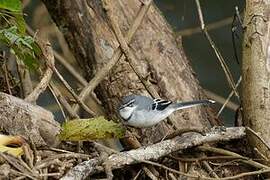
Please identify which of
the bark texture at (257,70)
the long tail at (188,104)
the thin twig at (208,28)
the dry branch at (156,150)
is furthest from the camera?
the thin twig at (208,28)

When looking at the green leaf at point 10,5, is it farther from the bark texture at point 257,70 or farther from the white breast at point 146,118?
the bark texture at point 257,70

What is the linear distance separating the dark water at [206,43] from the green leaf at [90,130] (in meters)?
3.26

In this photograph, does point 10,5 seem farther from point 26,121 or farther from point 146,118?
point 146,118

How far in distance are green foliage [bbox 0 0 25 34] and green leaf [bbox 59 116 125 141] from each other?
0.48 metres

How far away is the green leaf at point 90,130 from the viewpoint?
3184 mm

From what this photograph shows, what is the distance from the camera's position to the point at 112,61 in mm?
3598

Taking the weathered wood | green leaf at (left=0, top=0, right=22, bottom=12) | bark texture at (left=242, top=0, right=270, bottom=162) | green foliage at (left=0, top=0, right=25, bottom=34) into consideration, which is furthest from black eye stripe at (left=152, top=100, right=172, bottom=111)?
green leaf at (left=0, top=0, right=22, bottom=12)

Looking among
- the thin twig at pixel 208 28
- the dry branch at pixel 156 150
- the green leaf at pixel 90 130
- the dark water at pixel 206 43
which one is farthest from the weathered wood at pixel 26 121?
the dark water at pixel 206 43

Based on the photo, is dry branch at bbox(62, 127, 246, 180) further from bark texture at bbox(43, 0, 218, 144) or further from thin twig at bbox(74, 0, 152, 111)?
thin twig at bbox(74, 0, 152, 111)

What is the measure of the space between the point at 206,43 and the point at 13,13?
358 cm

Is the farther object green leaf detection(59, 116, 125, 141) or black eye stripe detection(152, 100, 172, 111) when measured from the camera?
black eye stripe detection(152, 100, 172, 111)

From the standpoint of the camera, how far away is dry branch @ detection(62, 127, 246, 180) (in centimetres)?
299

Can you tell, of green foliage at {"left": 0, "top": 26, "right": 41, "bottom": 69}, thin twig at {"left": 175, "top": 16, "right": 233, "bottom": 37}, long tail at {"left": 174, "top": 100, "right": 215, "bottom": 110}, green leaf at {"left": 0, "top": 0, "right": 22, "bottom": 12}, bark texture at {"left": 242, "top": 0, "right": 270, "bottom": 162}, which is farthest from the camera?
thin twig at {"left": 175, "top": 16, "right": 233, "bottom": 37}

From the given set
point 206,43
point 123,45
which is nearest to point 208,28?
point 206,43
